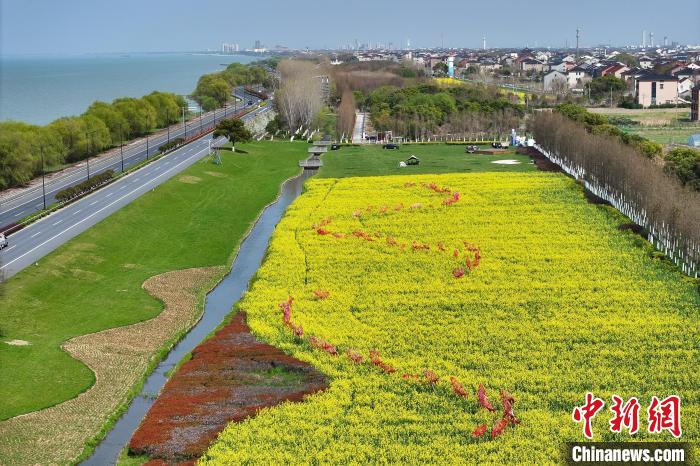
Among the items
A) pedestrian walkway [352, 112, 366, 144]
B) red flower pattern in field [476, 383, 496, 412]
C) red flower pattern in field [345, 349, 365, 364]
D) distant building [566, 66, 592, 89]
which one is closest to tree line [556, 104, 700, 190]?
pedestrian walkway [352, 112, 366, 144]

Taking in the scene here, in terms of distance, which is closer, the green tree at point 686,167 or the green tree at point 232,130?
the green tree at point 686,167

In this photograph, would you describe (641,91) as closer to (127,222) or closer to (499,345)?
(127,222)

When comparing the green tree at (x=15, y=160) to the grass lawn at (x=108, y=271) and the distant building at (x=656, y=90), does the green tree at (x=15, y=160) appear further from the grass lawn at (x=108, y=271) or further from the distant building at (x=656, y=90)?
the distant building at (x=656, y=90)

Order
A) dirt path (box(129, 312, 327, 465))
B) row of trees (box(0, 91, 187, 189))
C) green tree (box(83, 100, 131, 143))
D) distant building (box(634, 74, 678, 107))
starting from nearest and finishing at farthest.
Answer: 1. dirt path (box(129, 312, 327, 465))
2. row of trees (box(0, 91, 187, 189))
3. green tree (box(83, 100, 131, 143))
4. distant building (box(634, 74, 678, 107))

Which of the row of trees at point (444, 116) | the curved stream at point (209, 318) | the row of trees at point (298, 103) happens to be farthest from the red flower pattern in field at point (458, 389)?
the row of trees at point (298, 103)

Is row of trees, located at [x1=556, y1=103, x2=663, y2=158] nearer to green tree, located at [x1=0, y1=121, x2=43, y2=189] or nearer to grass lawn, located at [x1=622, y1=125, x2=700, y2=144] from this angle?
grass lawn, located at [x1=622, y1=125, x2=700, y2=144]

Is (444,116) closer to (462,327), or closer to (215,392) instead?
(462,327)
